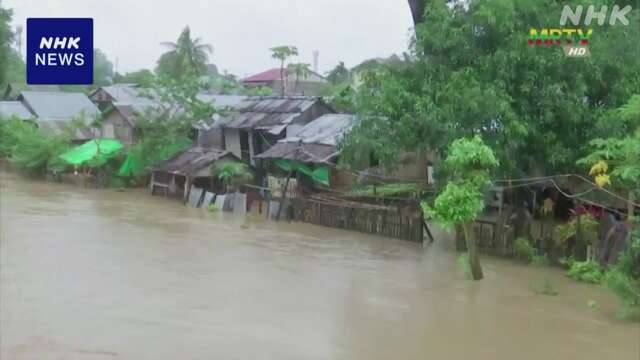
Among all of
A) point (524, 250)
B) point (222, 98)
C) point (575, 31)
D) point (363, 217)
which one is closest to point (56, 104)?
point (222, 98)

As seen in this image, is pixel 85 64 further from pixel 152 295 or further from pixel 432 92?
pixel 432 92

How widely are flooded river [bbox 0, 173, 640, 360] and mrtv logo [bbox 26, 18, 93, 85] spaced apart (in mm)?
3214

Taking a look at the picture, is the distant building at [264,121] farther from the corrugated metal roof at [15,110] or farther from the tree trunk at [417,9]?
the corrugated metal roof at [15,110]

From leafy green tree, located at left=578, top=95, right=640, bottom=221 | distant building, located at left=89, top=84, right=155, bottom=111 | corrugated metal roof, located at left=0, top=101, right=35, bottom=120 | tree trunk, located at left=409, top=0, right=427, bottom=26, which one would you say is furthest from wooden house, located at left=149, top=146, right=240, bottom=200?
leafy green tree, located at left=578, top=95, right=640, bottom=221

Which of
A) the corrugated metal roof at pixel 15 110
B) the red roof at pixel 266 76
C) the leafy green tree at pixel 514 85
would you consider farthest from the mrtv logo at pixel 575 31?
the red roof at pixel 266 76

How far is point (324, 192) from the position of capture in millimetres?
23375

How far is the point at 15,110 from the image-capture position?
→ 4106 cm

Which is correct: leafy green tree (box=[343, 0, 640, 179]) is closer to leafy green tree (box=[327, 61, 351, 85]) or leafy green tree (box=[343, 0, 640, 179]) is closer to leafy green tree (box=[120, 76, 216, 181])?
leafy green tree (box=[120, 76, 216, 181])

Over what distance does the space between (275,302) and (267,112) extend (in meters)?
16.3

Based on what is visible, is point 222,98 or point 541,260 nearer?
point 541,260

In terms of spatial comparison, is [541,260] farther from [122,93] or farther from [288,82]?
[288,82]

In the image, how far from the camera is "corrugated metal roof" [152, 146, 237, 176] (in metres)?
26.6

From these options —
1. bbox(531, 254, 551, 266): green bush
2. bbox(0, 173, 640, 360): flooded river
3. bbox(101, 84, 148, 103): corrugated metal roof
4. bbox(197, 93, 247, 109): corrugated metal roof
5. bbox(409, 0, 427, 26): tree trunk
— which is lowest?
bbox(0, 173, 640, 360): flooded river

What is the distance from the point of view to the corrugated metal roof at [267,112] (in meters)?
26.7
